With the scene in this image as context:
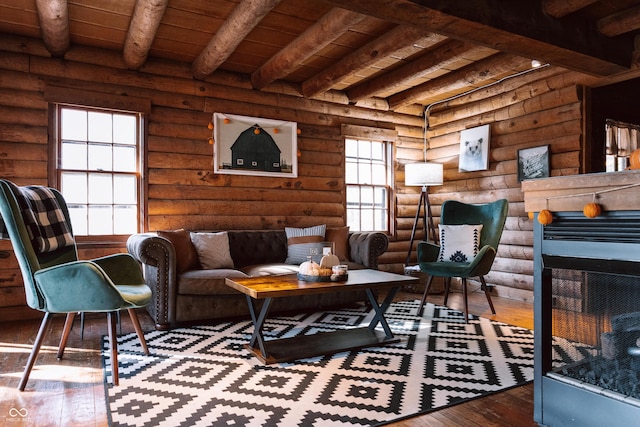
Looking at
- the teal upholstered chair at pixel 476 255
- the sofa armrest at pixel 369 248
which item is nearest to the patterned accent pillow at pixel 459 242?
the teal upholstered chair at pixel 476 255

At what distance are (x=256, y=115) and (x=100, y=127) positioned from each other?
1676mm

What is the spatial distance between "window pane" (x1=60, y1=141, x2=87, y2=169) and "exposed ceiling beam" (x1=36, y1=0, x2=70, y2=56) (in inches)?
33.9

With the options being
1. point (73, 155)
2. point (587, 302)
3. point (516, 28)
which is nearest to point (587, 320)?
point (587, 302)

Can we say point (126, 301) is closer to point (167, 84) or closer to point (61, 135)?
point (61, 135)

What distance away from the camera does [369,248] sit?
452 centimetres

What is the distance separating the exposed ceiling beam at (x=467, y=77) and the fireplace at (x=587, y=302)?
9.57 ft

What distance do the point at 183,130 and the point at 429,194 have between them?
3585 mm

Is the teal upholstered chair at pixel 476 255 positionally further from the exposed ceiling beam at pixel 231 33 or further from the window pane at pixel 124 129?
the window pane at pixel 124 129

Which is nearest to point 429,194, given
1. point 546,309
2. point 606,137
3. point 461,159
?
point 461,159

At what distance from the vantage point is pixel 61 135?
166 inches

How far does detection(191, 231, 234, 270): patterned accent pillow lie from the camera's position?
412 centimetres

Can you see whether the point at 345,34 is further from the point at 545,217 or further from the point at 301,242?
the point at 545,217

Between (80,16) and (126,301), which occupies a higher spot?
(80,16)

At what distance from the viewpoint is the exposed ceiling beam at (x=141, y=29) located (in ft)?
10.3
